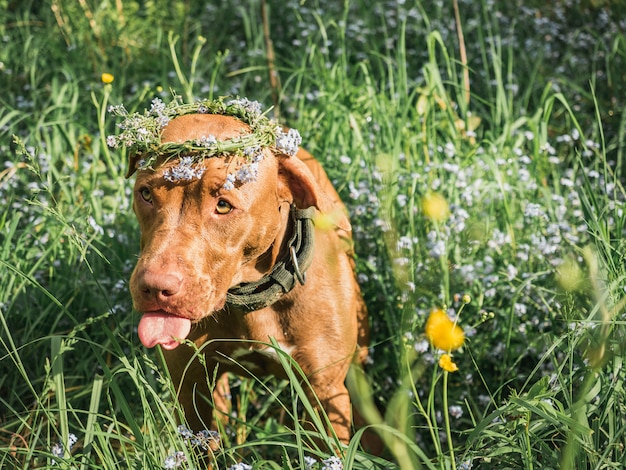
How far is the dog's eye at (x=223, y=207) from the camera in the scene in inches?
102

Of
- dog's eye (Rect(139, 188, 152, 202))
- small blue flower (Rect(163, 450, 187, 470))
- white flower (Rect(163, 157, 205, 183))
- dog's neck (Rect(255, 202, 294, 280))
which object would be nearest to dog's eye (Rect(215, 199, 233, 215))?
white flower (Rect(163, 157, 205, 183))

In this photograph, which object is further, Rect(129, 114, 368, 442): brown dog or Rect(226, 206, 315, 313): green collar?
Rect(226, 206, 315, 313): green collar

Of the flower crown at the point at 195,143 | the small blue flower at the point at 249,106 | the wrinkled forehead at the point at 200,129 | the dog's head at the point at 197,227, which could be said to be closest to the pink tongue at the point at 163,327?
the dog's head at the point at 197,227

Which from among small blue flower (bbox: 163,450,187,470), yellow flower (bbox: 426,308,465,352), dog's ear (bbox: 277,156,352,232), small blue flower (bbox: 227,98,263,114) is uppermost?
small blue flower (bbox: 227,98,263,114)

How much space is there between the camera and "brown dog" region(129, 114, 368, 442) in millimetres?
2502

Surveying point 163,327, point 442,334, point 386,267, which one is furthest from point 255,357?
point 442,334

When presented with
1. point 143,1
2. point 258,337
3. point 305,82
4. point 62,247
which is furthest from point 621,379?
point 143,1

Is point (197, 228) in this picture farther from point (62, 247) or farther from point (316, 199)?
point (62, 247)

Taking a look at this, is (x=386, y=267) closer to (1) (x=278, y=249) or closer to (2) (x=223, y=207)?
(1) (x=278, y=249)

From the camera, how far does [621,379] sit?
8.39 ft

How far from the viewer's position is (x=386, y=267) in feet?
12.0

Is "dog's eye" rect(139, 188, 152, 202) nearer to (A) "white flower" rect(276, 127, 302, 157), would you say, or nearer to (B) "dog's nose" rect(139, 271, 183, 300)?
(B) "dog's nose" rect(139, 271, 183, 300)

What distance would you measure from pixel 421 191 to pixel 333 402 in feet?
4.26

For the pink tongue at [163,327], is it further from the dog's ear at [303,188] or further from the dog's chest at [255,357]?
the dog's ear at [303,188]
